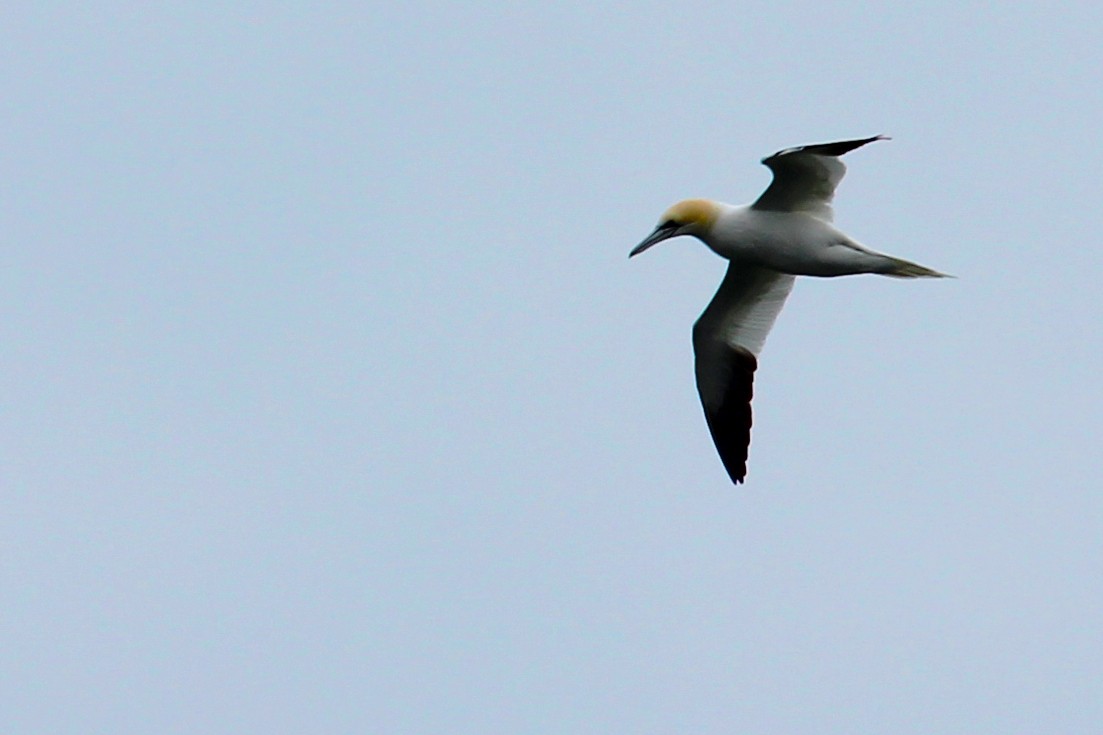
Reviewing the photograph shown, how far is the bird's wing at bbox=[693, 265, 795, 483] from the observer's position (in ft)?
53.1

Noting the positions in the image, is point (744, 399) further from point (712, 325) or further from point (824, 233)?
point (824, 233)

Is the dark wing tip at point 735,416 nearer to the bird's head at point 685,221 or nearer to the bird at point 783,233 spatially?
the bird at point 783,233

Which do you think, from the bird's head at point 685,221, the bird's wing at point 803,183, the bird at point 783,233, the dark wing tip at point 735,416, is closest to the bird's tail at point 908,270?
the bird at point 783,233

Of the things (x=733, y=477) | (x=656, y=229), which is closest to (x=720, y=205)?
(x=656, y=229)

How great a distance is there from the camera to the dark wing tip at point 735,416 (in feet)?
53.9

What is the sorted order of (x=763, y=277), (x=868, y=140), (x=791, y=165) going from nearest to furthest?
1. (x=868, y=140)
2. (x=791, y=165)
3. (x=763, y=277)

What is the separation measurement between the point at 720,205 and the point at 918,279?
1454mm

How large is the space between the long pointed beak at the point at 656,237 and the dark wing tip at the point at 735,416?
5.08 ft

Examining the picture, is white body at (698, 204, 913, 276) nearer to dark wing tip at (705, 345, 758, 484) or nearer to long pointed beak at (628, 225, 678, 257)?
long pointed beak at (628, 225, 678, 257)

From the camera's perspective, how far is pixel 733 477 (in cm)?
1678

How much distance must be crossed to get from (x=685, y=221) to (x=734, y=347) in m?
1.71

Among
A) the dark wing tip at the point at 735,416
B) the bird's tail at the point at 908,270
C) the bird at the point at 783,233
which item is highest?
the bird at the point at 783,233

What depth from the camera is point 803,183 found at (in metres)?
14.5

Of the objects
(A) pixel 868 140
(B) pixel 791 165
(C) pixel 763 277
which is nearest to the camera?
(A) pixel 868 140
